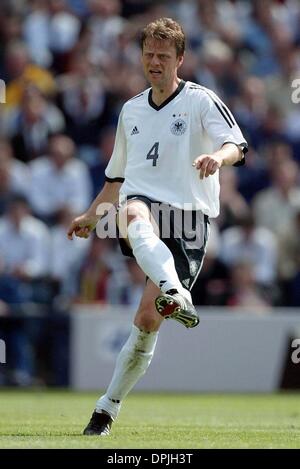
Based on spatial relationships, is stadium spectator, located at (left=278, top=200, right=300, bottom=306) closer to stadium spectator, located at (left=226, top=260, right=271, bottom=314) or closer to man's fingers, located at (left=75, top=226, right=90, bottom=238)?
stadium spectator, located at (left=226, top=260, right=271, bottom=314)

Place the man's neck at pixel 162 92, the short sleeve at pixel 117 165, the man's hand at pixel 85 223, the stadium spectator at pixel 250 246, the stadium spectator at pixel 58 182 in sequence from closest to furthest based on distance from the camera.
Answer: the man's neck at pixel 162 92, the man's hand at pixel 85 223, the short sleeve at pixel 117 165, the stadium spectator at pixel 250 246, the stadium spectator at pixel 58 182

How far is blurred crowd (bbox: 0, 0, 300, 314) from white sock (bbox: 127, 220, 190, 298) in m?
7.60

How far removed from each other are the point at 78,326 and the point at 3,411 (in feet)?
14.3

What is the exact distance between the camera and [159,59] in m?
7.79

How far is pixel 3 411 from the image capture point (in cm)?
1053

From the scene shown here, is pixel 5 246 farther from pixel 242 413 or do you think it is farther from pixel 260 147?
pixel 242 413

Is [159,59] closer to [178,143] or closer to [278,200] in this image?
[178,143]

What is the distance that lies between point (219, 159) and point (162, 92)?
3.37 ft

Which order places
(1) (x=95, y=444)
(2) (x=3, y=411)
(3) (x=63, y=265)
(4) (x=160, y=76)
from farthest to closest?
(3) (x=63, y=265) → (2) (x=3, y=411) → (4) (x=160, y=76) → (1) (x=95, y=444)

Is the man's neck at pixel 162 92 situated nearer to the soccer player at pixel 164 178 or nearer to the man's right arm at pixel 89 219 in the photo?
the soccer player at pixel 164 178

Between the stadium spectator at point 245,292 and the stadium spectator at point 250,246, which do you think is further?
the stadium spectator at point 250,246

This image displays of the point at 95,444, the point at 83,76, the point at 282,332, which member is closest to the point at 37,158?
the point at 83,76

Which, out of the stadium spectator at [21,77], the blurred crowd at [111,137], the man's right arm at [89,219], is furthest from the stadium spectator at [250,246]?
the man's right arm at [89,219]

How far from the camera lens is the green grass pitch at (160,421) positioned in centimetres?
708
